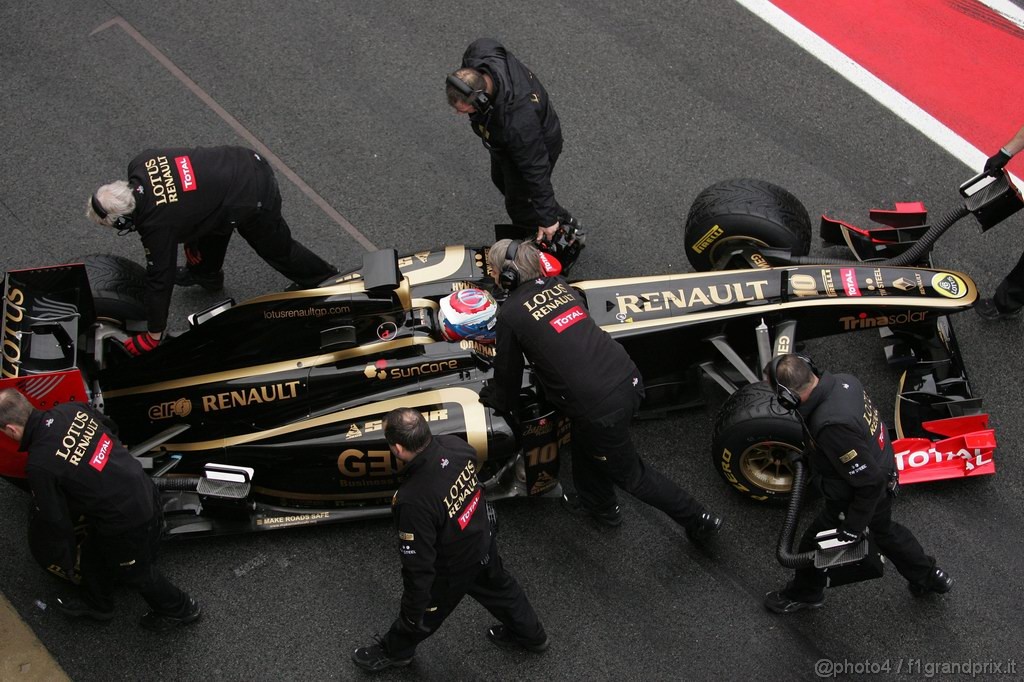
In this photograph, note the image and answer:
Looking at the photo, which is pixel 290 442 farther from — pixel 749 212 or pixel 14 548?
pixel 749 212

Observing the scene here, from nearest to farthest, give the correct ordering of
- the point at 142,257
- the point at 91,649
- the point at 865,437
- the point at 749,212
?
the point at 865,437 < the point at 91,649 < the point at 749,212 < the point at 142,257

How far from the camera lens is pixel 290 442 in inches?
212

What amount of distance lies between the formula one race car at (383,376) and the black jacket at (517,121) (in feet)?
2.49

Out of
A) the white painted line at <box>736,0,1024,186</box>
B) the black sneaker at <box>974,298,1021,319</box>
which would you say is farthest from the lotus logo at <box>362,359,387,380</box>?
the white painted line at <box>736,0,1024,186</box>

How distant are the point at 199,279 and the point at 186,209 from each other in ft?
3.49

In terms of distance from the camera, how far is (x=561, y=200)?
7395mm

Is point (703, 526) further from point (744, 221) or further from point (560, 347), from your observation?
point (744, 221)

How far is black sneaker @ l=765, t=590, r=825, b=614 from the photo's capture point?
5191mm

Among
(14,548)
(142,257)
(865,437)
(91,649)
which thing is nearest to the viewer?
(865,437)

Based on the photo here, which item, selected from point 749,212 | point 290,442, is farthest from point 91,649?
point 749,212

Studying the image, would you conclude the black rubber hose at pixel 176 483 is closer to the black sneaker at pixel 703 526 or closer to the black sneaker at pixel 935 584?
the black sneaker at pixel 703 526

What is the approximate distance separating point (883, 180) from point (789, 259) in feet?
6.55

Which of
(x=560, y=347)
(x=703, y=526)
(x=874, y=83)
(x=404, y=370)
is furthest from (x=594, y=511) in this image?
(x=874, y=83)

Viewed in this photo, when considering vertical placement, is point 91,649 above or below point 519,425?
below
